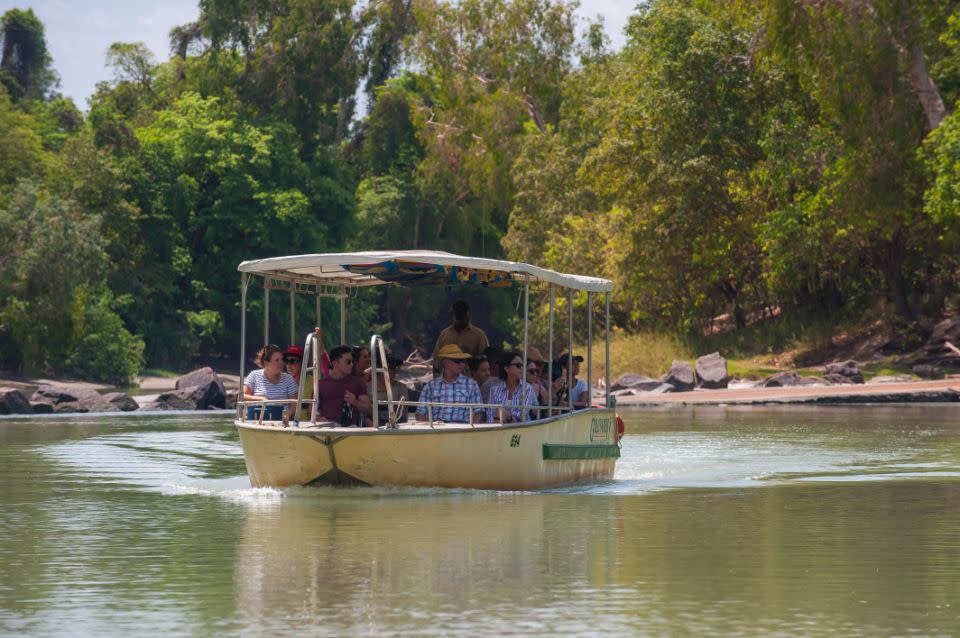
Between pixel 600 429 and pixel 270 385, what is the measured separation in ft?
14.1

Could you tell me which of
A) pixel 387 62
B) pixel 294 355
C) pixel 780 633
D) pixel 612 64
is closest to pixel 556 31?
pixel 612 64

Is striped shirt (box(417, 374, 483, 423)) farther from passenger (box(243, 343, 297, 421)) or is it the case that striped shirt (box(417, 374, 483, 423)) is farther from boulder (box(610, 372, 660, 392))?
boulder (box(610, 372, 660, 392))

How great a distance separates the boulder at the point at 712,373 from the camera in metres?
46.4

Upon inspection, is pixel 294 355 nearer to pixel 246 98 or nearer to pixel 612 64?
pixel 612 64

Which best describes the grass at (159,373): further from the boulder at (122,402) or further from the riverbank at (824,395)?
the riverbank at (824,395)

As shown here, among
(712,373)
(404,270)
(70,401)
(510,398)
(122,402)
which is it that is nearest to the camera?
(510,398)

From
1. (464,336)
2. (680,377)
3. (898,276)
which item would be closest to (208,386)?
(680,377)

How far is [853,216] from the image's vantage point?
4494cm

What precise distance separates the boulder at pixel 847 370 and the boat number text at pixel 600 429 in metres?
25.1

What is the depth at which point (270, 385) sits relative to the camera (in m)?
19.2

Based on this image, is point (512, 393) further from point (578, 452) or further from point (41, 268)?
point (41, 268)

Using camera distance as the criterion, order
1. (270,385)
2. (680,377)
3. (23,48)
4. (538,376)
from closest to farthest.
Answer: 1. (270,385)
2. (538,376)
3. (680,377)
4. (23,48)

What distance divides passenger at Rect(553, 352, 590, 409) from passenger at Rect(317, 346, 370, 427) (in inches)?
124

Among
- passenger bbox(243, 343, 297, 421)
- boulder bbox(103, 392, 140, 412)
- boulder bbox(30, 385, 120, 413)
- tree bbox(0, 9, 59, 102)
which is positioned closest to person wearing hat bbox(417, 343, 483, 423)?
passenger bbox(243, 343, 297, 421)
